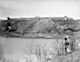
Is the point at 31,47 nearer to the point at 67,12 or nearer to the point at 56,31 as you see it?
the point at 56,31

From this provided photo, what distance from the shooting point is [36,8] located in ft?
6.81

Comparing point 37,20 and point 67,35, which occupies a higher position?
point 37,20

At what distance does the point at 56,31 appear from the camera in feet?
6.66

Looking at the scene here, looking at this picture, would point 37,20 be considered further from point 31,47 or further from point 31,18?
point 31,47

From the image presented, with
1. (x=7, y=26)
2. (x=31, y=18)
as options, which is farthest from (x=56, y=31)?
(x=7, y=26)

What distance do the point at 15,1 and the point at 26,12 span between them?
0.26 m

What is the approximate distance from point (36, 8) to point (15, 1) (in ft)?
1.19

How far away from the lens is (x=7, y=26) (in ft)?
6.84

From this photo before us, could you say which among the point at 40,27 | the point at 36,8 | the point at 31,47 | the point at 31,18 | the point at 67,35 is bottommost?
the point at 31,47

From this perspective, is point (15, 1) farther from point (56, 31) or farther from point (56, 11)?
point (56, 31)

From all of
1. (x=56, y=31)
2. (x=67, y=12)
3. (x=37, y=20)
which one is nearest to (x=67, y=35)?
(x=56, y=31)

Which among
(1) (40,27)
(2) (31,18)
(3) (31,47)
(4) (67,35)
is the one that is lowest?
(3) (31,47)

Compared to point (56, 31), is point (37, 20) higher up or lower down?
higher up

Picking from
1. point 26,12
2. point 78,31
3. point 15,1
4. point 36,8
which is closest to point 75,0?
point 78,31
